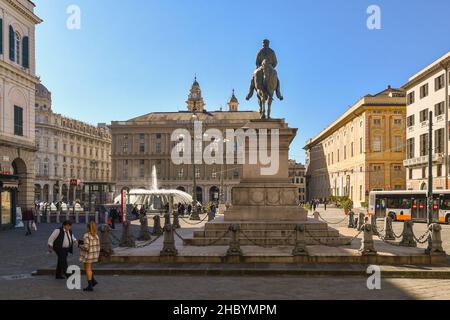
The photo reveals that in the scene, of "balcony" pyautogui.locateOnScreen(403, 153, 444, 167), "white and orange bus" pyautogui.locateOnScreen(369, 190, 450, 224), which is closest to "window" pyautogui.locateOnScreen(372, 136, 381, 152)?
"balcony" pyautogui.locateOnScreen(403, 153, 444, 167)

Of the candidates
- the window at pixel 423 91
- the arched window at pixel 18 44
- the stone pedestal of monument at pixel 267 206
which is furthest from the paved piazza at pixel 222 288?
the window at pixel 423 91

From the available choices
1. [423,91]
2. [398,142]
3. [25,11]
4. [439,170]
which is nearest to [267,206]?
[25,11]

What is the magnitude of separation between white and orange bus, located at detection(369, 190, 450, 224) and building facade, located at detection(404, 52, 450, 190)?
937cm

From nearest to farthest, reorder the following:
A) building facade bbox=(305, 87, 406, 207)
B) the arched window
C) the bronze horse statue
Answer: the bronze horse statue → the arched window → building facade bbox=(305, 87, 406, 207)

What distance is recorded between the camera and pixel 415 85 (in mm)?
54188

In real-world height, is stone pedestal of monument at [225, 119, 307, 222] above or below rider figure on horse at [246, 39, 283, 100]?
below

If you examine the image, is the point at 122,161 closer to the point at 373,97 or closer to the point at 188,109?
the point at 188,109

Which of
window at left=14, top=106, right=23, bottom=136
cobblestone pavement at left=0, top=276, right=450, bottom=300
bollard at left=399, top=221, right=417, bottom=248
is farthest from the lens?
window at left=14, top=106, right=23, bottom=136

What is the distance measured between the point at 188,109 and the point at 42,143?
42.9 m

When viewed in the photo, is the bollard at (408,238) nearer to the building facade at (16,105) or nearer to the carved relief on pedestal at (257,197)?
the carved relief on pedestal at (257,197)

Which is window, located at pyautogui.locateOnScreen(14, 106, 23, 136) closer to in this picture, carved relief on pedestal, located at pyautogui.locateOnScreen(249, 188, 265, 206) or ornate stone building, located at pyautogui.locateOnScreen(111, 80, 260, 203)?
carved relief on pedestal, located at pyautogui.locateOnScreen(249, 188, 265, 206)

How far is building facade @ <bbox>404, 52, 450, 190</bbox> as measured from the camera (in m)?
45.9

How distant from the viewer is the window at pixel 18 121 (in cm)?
3181
